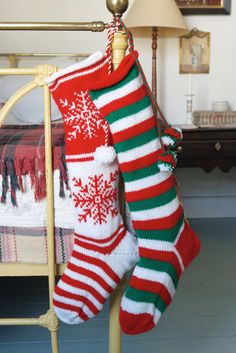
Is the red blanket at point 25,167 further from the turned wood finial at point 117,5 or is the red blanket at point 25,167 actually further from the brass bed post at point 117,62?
the turned wood finial at point 117,5

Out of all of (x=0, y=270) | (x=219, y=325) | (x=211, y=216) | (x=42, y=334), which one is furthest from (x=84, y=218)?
(x=211, y=216)

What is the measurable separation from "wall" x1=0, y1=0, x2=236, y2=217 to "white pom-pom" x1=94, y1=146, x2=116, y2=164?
1.94 m

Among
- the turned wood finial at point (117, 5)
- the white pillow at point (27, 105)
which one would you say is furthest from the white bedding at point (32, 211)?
the white pillow at point (27, 105)

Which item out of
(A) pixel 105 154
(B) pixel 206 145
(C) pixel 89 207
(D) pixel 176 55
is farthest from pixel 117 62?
(D) pixel 176 55

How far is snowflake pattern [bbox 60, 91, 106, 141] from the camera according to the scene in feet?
3.36

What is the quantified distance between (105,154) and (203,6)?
7.02 feet

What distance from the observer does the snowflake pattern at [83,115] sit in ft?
3.36

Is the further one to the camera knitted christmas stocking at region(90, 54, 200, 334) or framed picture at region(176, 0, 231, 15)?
framed picture at region(176, 0, 231, 15)

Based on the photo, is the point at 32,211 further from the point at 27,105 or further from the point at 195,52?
the point at 195,52

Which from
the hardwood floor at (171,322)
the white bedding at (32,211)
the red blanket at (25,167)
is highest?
the red blanket at (25,167)

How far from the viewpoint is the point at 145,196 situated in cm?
104

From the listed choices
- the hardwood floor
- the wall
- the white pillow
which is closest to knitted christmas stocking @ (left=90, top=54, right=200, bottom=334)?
the hardwood floor

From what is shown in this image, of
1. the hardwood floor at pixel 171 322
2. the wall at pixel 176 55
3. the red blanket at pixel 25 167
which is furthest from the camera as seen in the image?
the wall at pixel 176 55

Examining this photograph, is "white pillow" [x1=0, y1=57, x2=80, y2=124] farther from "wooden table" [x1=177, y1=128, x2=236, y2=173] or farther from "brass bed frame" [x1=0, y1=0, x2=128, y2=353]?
"brass bed frame" [x1=0, y1=0, x2=128, y2=353]
